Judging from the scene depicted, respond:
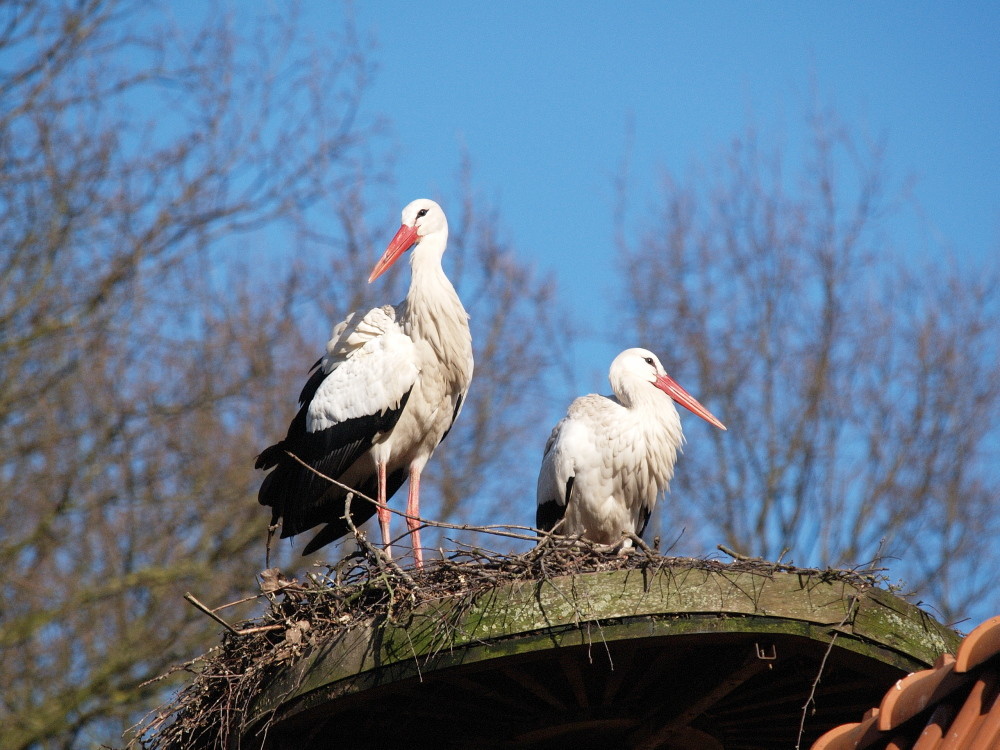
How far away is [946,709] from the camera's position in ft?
10.5

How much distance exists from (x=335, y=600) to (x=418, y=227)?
10.5 ft

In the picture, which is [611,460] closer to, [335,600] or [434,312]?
[434,312]

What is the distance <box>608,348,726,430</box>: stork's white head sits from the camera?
25.1 feet

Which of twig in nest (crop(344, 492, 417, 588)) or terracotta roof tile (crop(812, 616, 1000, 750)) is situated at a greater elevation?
twig in nest (crop(344, 492, 417, 588))

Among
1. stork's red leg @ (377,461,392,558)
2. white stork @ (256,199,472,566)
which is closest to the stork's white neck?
white stork @ (256,199,472,566)

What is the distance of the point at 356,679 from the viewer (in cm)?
452

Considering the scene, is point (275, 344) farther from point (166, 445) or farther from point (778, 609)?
point (778, 609)

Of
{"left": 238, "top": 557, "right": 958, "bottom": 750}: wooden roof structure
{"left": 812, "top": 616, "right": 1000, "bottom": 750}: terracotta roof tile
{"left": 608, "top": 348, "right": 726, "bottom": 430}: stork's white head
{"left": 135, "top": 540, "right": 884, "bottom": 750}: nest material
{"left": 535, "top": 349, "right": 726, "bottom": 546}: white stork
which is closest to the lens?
{"left": 812, "top": 616, "right": 1000, "bottom": 750}: terracotta roof tile

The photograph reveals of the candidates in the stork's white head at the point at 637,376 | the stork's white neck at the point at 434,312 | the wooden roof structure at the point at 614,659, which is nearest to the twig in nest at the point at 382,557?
the wooden roof structure at the point at 614,659

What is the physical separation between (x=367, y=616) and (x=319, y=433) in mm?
2657

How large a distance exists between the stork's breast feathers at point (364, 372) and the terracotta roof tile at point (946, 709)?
13.1ft

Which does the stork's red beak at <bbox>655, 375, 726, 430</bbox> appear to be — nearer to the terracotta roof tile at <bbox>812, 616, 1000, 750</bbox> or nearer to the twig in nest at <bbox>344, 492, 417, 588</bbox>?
the twig in nest at <bbox>344, 492, 417, 588</bbox>

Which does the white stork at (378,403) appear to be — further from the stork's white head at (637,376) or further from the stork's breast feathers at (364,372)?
the stork's white head at (637,376)

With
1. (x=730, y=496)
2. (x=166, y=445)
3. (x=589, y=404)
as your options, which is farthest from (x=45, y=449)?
(x=730, y=496)
